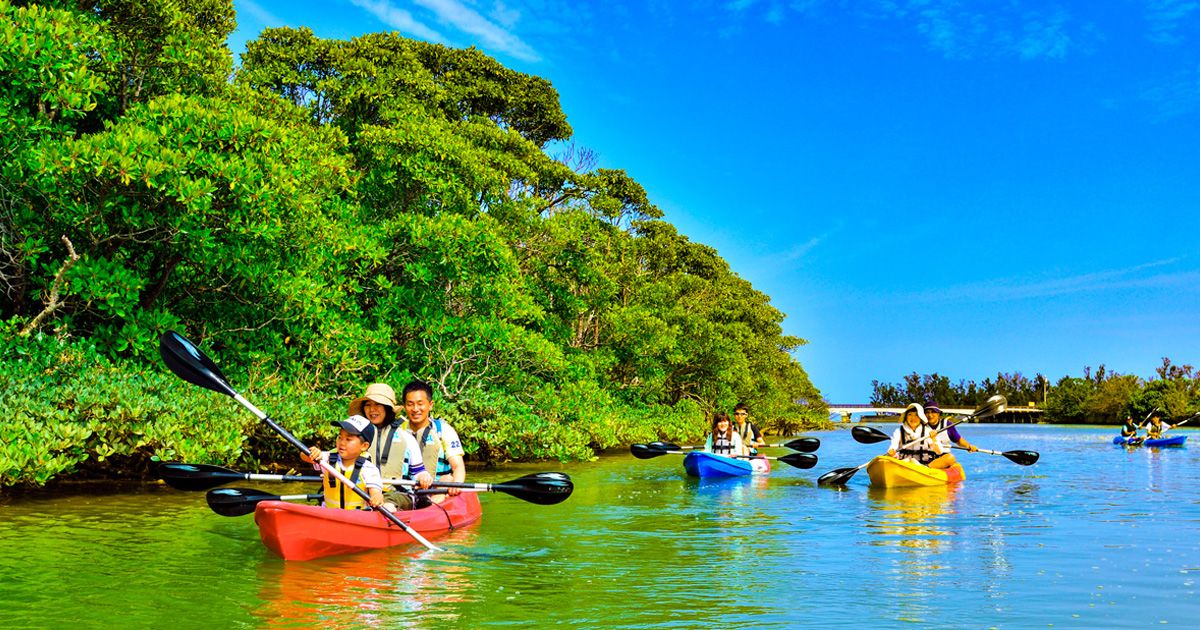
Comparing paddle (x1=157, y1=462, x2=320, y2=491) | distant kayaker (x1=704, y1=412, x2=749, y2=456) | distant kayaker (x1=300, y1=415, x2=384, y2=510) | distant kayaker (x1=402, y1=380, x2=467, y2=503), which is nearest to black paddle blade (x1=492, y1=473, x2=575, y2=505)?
distant kayaker (x1=402, y1=380, x2=467, y2=503)

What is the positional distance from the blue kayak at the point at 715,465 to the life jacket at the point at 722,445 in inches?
30.1

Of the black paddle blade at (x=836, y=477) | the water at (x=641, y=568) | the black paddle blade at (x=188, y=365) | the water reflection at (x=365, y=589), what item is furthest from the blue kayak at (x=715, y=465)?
the black paddle blade at (x=188, y=365)

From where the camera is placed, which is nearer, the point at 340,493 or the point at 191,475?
the point at 340,493

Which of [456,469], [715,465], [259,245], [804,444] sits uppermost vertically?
[259,245]

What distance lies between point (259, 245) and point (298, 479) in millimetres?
5986

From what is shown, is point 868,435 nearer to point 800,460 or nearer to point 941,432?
point 941,432

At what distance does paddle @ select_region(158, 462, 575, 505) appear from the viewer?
31.0 feet

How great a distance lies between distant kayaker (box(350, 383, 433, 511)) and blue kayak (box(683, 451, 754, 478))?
926cm

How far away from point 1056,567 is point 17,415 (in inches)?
441

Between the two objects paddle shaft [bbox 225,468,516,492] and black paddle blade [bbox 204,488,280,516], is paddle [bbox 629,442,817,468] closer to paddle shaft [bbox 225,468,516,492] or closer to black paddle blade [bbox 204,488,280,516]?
paddle shaft [bbox 225,468,516,492]

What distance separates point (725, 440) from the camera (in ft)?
65.8

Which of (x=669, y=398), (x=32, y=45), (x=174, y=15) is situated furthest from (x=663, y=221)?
(x=32, y=45)

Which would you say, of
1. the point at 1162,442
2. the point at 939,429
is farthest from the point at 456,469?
the point at 1162,442

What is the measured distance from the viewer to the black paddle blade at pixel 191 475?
372 inches
